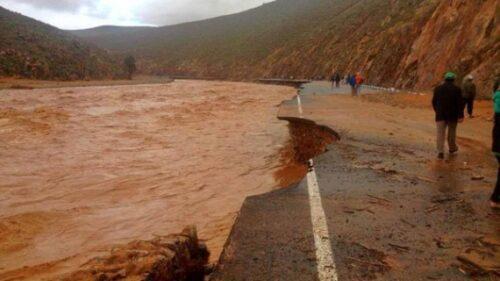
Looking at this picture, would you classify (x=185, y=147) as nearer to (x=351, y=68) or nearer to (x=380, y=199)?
(x=380, y=199)

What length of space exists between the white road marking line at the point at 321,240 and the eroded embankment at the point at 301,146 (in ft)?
11.1

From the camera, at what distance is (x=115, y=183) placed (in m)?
10.8

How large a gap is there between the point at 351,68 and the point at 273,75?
126ft

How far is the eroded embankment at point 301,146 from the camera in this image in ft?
36.9

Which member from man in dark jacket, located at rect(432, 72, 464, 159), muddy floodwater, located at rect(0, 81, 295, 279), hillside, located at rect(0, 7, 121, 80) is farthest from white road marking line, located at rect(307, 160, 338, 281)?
hillside, located at rect(0, 7, 121, 80)

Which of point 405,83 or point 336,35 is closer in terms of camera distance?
point 405,83

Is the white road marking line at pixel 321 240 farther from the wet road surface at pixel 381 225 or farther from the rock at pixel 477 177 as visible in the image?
the rock at pixel 477 177

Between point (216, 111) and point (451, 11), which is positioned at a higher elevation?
point (451, 11)

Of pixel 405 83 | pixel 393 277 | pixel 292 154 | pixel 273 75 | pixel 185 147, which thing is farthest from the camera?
pixel 273 75

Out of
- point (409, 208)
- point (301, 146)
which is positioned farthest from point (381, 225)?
point (301, 146)

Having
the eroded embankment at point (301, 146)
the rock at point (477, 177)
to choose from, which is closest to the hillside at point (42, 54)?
the eroded embankment at point (301, 146)

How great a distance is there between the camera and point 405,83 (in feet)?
120

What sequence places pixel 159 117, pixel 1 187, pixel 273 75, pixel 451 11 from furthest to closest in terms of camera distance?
pixel 273 75 → pixel 451 11 → pixel 159 117 → pixel 1 187

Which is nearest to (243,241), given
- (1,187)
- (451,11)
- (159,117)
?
(1,187)
